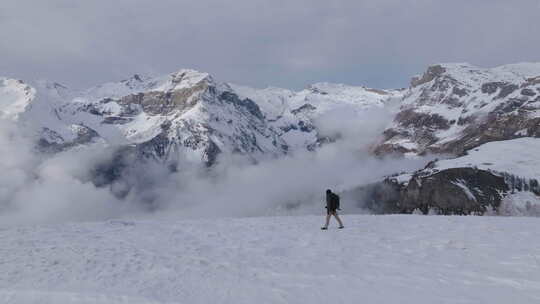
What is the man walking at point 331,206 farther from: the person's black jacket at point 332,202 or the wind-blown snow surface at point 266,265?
the wind-blown snow surface at point 266,265

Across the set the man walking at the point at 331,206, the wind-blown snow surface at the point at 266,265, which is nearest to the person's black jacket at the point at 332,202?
the man walking at the point at 331,206

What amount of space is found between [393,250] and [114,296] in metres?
11.9

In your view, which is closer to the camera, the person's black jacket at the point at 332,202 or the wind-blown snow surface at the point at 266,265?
the wind-blown snow surface at the point at 266,265

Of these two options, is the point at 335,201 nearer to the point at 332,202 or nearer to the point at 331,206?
the point at 332,202

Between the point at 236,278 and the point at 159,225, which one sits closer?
the point at 236,278

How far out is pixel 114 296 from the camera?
12.7 m

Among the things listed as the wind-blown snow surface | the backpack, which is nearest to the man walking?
the backpack

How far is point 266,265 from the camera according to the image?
1705 centimetres

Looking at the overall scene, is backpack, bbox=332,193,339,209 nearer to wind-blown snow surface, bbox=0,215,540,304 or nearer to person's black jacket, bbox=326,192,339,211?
person's black jacket, bbox=326,192,339,211

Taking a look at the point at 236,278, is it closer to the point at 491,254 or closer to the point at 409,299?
the point at 409,299

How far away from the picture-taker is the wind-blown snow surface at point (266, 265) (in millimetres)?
13297

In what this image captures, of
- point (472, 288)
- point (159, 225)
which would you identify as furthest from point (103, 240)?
point (472, 288)

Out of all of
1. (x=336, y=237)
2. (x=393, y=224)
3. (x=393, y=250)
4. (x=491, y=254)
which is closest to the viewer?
Result: (x=491, y=254)

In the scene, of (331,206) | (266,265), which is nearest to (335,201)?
(331,206)
